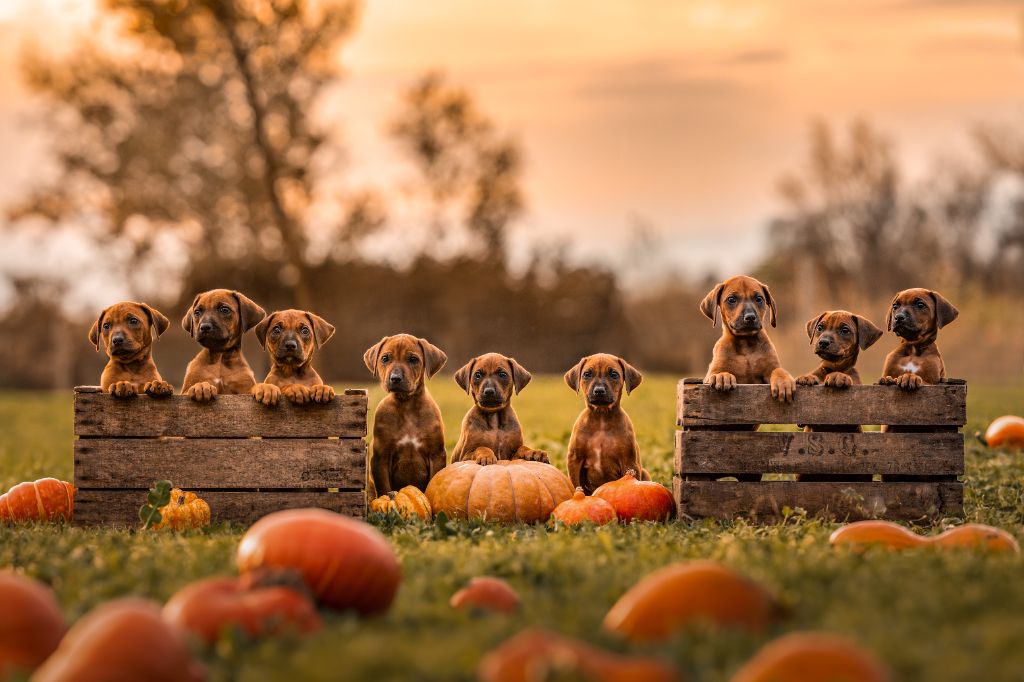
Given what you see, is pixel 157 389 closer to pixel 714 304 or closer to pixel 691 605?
pixel 714 304

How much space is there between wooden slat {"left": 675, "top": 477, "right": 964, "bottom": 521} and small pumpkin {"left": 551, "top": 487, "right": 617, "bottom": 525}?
0.63m

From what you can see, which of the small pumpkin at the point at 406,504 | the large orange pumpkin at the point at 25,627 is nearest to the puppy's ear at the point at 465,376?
the small pumpkin at the point at 406,504

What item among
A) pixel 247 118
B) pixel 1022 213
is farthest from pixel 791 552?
pixel 1022 213

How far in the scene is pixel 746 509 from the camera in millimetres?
7227

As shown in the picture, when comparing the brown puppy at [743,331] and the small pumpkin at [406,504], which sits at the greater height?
the brown puppy at [743,331]

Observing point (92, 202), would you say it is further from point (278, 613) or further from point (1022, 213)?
point (1022, 213)

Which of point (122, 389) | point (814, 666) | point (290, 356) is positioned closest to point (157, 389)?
point (122, 389)

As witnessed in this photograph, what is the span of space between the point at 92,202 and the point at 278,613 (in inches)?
1173

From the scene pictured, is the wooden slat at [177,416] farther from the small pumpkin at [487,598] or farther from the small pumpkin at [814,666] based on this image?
the small pumpkin at [814,666]

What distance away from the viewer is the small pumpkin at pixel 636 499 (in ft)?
23.4

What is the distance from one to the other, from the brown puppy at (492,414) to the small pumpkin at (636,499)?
0.88m

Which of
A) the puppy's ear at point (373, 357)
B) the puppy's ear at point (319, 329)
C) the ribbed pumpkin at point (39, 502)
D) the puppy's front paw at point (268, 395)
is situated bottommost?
the ribbed pumpkin at point (39, 502)

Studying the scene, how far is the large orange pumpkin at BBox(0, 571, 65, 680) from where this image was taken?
3.71m

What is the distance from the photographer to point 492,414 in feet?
26.3
